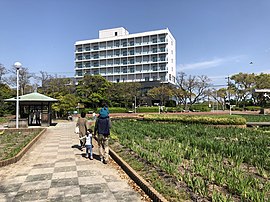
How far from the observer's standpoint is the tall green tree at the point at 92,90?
42406 mm

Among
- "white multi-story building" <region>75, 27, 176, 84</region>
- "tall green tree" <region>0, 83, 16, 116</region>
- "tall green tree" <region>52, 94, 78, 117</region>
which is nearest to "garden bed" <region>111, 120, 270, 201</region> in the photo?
"tall green tree" <region>52, 94, 78, 117</region>

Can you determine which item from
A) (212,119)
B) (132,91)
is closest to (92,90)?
(132,91)

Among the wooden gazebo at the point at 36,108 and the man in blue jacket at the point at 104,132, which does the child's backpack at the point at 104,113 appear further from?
the wooden gazebo at the point at 36,108

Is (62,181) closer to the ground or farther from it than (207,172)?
closer to the ground

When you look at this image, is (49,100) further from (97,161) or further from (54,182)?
(54,182)

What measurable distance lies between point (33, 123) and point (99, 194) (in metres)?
18.4

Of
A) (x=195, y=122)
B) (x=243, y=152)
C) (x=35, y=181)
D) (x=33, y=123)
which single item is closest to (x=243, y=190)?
(x=243, y=152)

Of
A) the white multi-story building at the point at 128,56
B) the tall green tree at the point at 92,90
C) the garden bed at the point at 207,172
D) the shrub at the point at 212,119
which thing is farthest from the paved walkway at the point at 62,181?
the white multi-story building at the point at 128,56

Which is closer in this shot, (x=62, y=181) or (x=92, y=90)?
(x=62, y=181)

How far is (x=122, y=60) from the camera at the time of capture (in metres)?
63.8

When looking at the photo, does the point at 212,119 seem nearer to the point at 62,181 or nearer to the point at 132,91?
the point at 62,181

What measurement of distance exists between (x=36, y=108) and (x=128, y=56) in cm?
4454

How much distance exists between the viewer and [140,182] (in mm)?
4570

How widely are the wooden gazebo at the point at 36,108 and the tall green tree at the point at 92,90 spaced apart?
2151 centimetres
